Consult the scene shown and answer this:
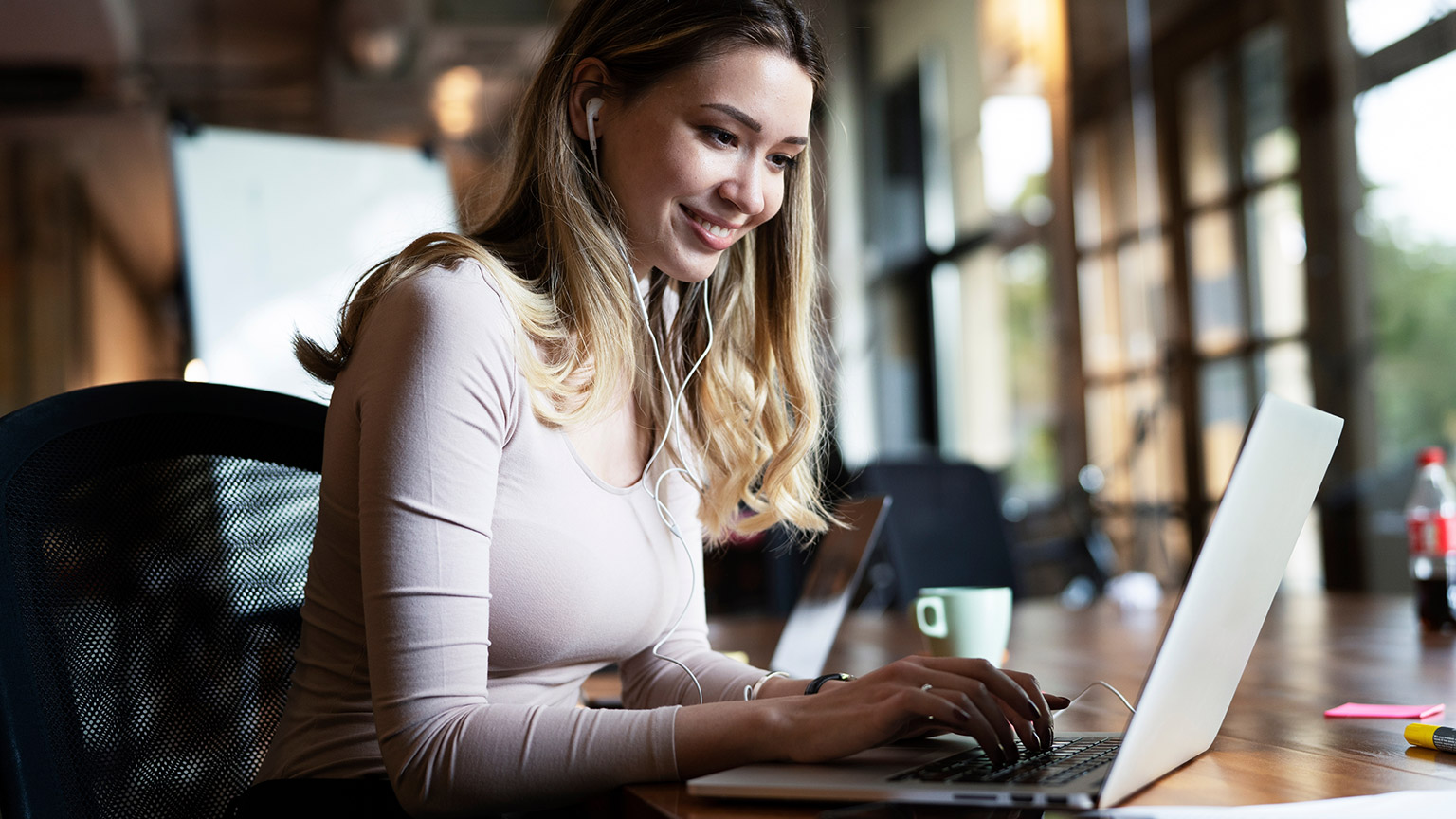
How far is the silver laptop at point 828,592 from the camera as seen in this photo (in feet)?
4.11

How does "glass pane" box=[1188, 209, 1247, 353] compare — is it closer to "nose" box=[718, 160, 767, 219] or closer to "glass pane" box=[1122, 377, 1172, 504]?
"glass pane" box=[1122, 377, 1172, 504]

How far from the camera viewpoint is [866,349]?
618cm

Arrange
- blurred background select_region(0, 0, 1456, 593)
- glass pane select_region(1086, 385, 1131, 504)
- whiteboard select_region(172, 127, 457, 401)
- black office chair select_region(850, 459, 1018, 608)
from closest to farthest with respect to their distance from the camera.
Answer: black office chair select_region(850, 459, 1018, 608) < whiteboard select_region(172, 127, 457, 401) < blurred background select_region(0, 0, 1456, 593) < glass pane select_region(1086, 385, 1131, 504)

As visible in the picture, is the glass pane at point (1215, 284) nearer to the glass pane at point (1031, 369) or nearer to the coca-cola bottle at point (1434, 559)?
the glass pane at point (1031, 369)

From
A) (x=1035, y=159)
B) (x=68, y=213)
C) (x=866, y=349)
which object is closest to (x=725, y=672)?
(x=1035, y=159)

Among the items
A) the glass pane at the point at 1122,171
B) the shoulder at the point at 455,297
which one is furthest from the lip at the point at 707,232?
the glass pane at the point at 1122,171

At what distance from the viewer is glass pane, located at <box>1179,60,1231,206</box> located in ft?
12.8

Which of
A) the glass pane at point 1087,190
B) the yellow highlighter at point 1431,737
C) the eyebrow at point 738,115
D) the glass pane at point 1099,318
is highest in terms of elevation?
the glass pane at point 1087,190

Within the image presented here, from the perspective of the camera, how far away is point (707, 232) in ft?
3.43

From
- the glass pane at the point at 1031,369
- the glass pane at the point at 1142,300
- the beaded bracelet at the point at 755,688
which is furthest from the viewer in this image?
the glass pane at the point at 1031,369

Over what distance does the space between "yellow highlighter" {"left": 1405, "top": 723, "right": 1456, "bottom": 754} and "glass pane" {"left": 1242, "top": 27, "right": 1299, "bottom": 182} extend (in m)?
3.22

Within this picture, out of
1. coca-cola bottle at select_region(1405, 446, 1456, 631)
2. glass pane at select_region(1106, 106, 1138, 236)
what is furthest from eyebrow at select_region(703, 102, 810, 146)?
glass pane at select_region(1106, 106, 1138, 236)

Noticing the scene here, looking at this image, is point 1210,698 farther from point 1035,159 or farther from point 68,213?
point 68,213

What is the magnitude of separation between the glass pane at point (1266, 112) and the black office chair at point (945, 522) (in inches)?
76.1
